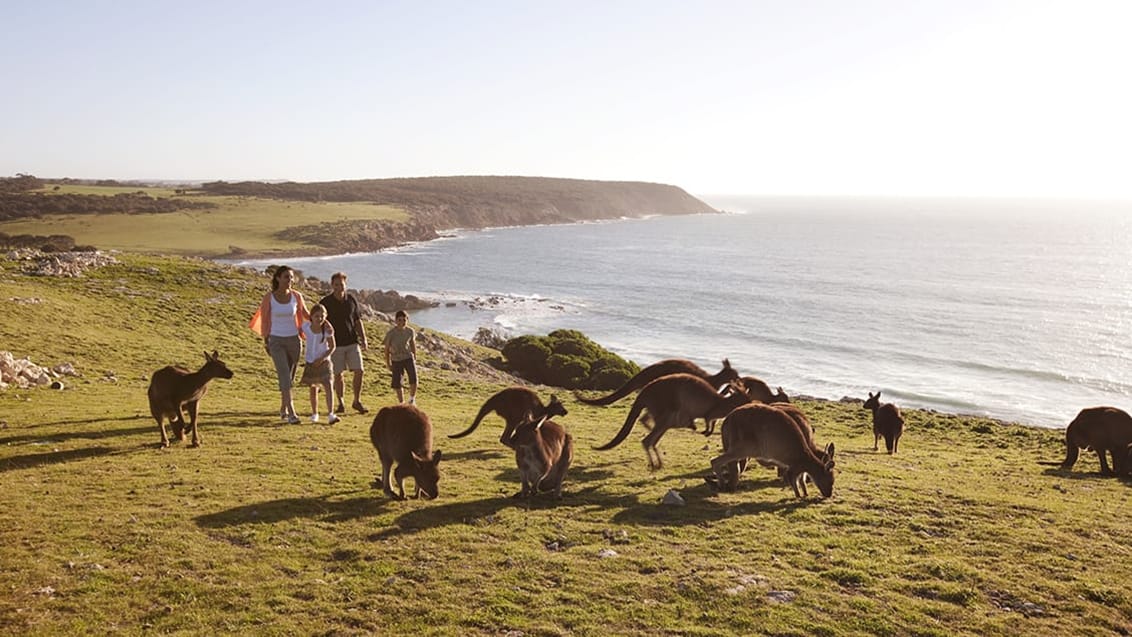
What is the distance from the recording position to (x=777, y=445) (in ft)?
35.8

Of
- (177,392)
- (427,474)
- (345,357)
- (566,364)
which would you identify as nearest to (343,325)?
(345,357)

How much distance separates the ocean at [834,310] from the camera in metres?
49.7

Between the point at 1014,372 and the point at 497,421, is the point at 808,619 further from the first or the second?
the point at 1014,372

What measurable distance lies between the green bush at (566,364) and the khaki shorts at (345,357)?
18.6 meters

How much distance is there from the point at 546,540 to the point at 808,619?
10.7 feet

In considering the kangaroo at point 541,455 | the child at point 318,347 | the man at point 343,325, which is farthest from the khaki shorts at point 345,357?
the kangaroo at point 541,455

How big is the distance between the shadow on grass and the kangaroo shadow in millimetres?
4006

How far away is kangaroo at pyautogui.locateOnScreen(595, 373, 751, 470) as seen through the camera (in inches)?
505

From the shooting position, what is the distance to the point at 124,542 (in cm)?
818

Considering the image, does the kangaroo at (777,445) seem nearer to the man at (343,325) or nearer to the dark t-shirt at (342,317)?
the man at (343,325)

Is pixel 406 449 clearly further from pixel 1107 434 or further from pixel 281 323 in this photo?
pixel 1107 434

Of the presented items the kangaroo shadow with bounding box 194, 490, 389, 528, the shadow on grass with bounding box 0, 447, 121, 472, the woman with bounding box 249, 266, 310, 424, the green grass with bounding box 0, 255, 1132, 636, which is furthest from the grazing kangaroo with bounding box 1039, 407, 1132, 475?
the shadow on grass with bounding box 0, 447, 121, 472

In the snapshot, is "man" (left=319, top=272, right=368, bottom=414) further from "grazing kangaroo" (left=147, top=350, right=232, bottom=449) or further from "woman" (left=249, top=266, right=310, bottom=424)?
"grazing kangaroo" (left=147, top=350, right=232, bottom=449)

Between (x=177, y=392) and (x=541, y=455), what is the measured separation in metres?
6.63
